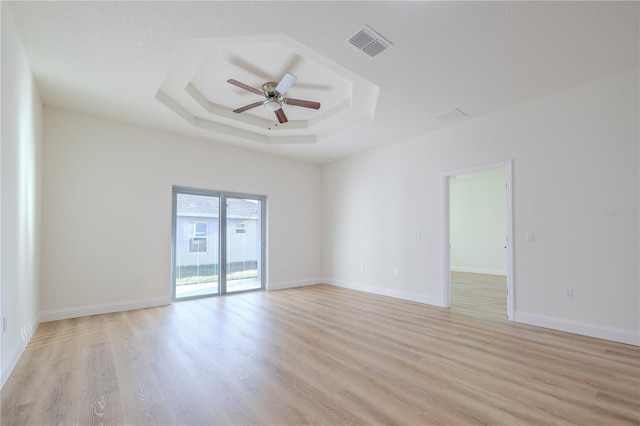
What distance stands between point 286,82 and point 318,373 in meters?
2.96

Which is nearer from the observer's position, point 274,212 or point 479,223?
point 274,212

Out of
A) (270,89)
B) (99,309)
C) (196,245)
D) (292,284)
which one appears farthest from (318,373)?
(292,284)

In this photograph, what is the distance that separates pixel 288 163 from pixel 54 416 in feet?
18.2

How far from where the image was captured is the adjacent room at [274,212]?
2.34 metres

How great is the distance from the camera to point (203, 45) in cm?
289

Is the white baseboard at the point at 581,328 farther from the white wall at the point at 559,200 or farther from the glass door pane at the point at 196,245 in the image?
the glass door pane at the point at 196,245

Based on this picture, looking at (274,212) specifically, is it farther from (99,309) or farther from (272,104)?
(99,309)

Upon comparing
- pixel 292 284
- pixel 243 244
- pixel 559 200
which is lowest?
pixel 292 284

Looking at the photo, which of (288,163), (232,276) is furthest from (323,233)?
(232,276)

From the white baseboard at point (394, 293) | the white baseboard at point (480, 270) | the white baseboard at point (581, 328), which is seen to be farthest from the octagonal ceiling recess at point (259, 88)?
the white baseboard at point (480, 270)

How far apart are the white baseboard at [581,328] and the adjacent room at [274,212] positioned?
0.07 feet

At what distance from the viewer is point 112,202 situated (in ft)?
15.4

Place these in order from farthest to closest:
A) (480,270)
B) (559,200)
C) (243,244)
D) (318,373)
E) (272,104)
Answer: (480,270)
(243,244)
(272,104)
(559,200)
(318,373)

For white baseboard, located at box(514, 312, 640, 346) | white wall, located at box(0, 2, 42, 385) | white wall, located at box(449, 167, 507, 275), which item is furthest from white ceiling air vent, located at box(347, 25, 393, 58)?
white wall, located at box(449, 167, 507, 275)
